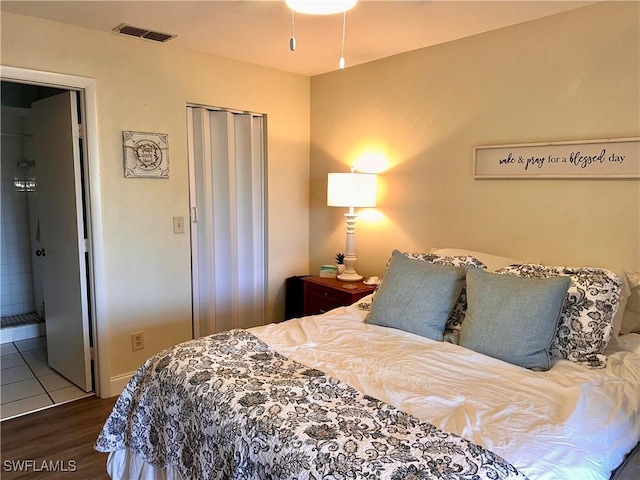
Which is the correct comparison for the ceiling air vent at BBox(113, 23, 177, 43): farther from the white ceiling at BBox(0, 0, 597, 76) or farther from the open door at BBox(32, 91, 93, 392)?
the open door at BBox(32, 91, 93, 392)

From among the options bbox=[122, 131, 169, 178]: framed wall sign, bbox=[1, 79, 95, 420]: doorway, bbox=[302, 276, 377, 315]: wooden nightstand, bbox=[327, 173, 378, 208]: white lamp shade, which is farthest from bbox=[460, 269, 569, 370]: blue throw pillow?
bbox=[1, 79, 95, 420]: doorway

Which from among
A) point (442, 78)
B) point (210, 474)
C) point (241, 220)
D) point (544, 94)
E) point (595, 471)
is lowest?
point (210, 474)

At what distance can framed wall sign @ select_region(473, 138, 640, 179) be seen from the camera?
2260 mm

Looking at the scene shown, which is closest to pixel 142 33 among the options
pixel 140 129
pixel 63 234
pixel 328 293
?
pixel 140 129

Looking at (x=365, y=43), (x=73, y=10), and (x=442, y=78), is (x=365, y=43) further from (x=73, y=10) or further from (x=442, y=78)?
(x=73, y=10)

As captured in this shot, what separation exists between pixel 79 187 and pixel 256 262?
1.51m

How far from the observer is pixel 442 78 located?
9.91 feet

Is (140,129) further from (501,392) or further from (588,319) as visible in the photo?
(588,319)

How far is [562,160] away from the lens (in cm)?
248

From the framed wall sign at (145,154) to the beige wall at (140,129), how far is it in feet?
0.14

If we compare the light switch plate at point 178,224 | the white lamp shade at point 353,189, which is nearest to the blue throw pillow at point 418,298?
the white lamp shade at point 353,189

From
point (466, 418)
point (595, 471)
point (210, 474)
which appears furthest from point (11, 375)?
point (595, 471)

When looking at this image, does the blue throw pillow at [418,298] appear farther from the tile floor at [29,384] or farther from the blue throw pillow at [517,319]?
the tile floor at [29,384]

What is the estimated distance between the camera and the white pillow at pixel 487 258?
258 centimetres
